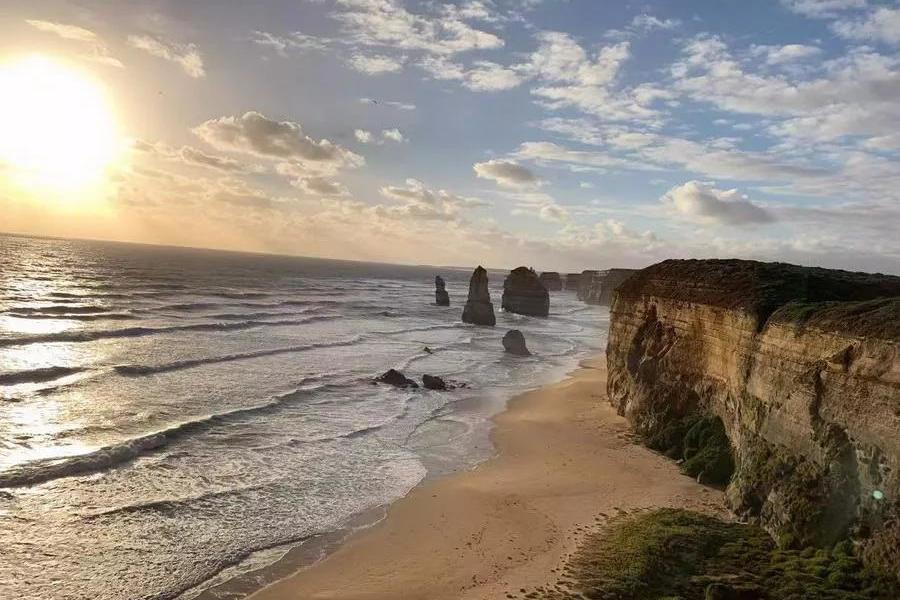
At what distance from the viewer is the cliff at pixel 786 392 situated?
12.2m

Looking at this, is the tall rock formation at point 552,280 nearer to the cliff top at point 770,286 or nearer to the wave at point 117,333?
the wave at point 117,333

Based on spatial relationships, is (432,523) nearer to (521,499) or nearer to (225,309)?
(521,499)

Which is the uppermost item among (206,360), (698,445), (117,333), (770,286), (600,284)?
(600,284)

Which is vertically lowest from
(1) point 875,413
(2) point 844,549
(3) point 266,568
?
(3) point 266,568

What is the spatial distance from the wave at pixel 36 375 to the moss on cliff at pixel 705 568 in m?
29.5

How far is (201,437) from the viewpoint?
75.2 ft

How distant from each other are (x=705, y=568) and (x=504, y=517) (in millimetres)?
Result: 5752

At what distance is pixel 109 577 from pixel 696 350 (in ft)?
65.9

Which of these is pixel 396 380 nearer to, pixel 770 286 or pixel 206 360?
pixel 206 360

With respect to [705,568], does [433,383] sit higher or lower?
lower

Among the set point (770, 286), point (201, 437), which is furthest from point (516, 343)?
point (770, 286)

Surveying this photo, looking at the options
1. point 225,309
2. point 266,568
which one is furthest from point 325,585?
point 225,309

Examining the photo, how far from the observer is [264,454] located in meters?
21.6

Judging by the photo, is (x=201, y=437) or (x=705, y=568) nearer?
(x=705, y=568)
